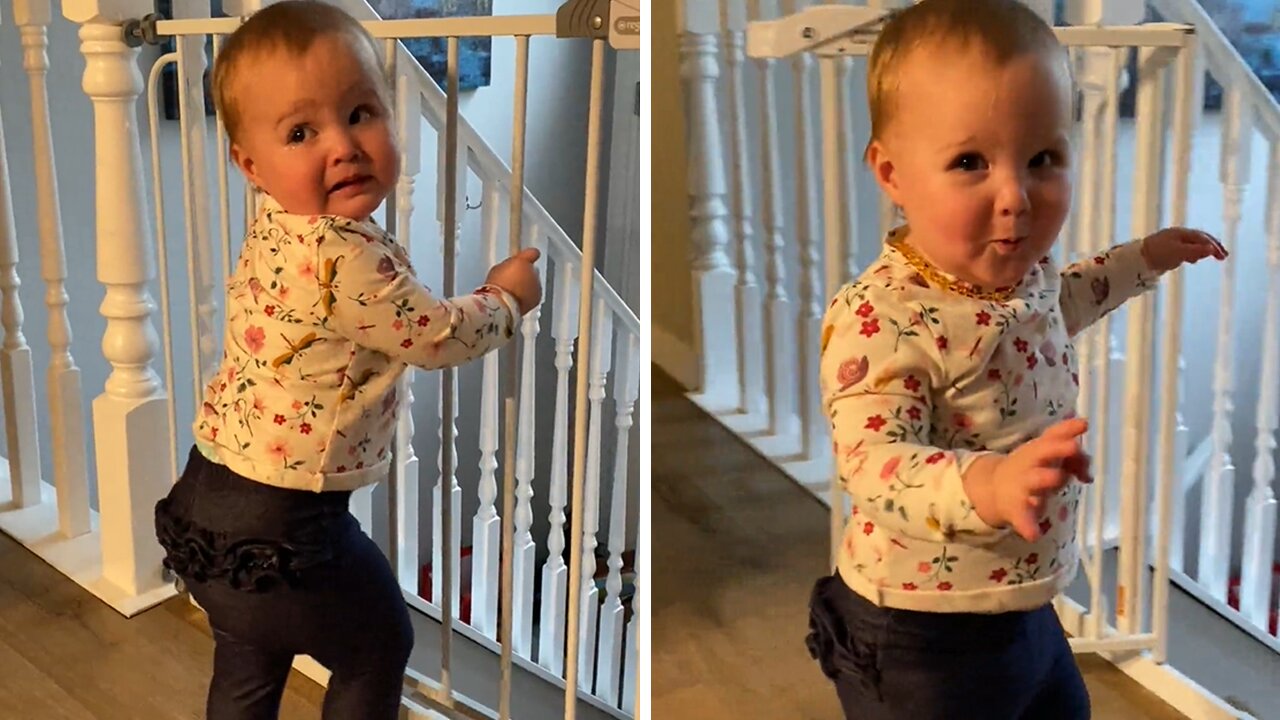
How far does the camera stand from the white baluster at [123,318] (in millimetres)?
1559

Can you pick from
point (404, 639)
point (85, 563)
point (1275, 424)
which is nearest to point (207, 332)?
point (85, 563)

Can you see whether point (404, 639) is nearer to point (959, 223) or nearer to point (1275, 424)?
point (959, 223)

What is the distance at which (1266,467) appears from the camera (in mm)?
1648

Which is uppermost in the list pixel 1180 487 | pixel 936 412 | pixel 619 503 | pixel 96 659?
pixel 936 412

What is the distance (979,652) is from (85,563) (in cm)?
145

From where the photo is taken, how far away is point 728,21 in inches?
48.4

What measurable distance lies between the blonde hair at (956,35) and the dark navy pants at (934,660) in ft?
1.30

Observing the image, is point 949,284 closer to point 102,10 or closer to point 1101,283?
point 1101,283

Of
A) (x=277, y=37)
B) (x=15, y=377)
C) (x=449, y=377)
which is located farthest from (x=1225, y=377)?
(x=15, y=377)

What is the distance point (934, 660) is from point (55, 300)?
Result: 4.92ft

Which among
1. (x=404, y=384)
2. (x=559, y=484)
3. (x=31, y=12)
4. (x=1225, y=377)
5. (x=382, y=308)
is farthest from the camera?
(x=559, y=484)

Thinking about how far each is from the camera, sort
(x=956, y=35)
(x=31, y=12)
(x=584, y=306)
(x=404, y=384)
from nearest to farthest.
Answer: (x=956, y=35), (x=584, y=306), (x=404, y=384), (x=31, y=12)

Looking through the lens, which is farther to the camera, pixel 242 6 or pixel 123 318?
pixel 123 318

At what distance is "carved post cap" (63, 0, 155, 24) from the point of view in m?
1.53
